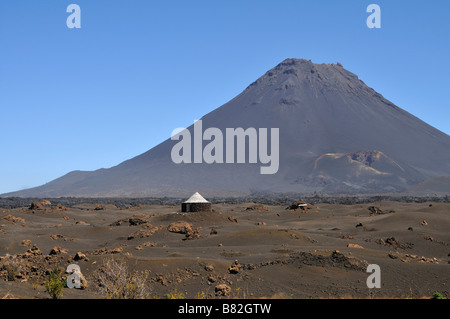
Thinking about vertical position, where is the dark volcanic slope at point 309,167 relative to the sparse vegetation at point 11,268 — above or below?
above

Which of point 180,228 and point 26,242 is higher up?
point 180,228

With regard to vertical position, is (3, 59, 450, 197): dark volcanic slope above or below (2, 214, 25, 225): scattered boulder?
above

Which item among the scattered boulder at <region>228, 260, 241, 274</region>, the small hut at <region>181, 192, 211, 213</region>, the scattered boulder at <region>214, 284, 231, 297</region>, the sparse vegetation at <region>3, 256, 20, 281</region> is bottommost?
the scattered boulder at <region>214, 284, 231, 297</region>

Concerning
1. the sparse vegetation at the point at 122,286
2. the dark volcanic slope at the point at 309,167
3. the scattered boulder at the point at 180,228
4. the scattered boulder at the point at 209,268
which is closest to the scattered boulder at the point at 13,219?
the scattered boulder at the point at 180,228

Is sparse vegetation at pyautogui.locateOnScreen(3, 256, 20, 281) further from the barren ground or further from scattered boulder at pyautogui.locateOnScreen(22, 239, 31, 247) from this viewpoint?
scattered boulder at pyautogui.locateOnScreen(22, 239, 31, 247)

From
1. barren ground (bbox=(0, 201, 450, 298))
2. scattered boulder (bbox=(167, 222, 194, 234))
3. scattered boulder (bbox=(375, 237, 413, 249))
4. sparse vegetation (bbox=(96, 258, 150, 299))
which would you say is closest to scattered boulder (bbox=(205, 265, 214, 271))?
barren ground (bbox=(0, 201, 450, 298))

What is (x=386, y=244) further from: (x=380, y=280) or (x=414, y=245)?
(x=380, y=280)

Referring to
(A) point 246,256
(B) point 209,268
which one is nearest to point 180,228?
(A) point 246,256

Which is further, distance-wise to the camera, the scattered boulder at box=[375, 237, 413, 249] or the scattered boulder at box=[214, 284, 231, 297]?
the scattered boulder at box=[375, 237, 413, 249]

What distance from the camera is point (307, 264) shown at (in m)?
15.0

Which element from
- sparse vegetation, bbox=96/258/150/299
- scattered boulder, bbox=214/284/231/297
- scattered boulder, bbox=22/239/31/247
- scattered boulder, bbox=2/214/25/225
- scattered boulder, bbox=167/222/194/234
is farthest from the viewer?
scattered boulder, bbox=2/214/25/225

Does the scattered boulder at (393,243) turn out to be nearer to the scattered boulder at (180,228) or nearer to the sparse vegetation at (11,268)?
the scattered boulder at (180,228)

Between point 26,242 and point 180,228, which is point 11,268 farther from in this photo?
point 180,228

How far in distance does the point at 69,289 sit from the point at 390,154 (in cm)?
17542
